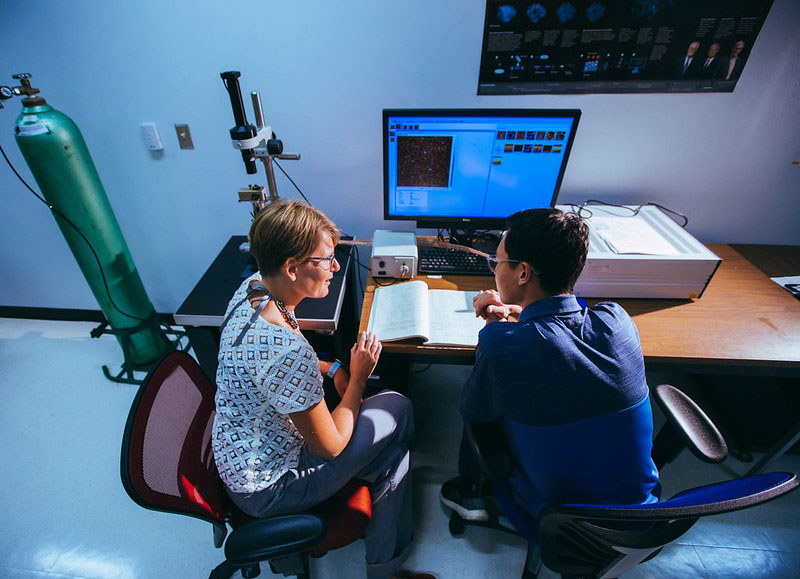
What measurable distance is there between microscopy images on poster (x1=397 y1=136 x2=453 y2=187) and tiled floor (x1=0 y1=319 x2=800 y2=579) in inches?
42.5

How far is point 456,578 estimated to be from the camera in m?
1.31

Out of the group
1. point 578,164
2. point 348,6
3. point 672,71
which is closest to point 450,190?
point 578,164

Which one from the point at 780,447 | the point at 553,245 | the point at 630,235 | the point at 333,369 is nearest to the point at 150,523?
the point at 333,369

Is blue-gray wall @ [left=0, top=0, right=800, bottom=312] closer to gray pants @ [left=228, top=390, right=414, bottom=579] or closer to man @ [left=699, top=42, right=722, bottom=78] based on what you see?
man @ [left=699, top=42, right=722, bottom=78]

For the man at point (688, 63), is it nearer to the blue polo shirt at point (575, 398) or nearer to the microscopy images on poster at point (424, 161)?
the microscopy images on poster at point (424, 161)

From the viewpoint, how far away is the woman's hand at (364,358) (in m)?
1.11

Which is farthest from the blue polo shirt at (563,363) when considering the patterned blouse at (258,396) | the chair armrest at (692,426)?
the patterned blouse at (258,396)

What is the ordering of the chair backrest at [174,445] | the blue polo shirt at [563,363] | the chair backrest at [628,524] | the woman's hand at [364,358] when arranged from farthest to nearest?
the woman's hand at [364,358], the blue polo shirt at [563,363], the chair backrest at [174,445], the chair backrest at [628,524]

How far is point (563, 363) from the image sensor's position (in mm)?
851

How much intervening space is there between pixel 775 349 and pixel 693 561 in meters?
0.80

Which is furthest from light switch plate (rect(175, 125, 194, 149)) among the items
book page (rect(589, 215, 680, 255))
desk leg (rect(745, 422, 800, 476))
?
desk leg (rect(745, 422, 800, 476))

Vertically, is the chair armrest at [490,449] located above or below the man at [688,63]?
below

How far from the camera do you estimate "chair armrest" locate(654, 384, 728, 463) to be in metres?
0.97

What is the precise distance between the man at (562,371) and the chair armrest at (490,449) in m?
0.05
